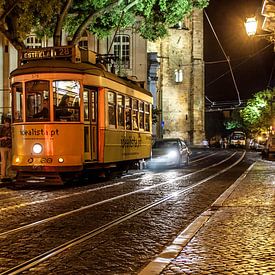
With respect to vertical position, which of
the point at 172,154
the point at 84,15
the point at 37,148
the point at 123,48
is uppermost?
the point at 123,48

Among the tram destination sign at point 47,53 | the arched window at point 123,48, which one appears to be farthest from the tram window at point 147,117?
the arched window at point 123,48

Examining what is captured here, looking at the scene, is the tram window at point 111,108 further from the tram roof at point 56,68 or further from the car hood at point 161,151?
the car hood at point 161,151

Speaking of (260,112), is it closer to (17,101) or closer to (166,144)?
(166,144)

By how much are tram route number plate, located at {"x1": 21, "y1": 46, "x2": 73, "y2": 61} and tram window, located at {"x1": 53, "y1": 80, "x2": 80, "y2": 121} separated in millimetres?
1340

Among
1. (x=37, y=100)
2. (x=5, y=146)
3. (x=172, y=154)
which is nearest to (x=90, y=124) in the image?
(x=37, y=100)

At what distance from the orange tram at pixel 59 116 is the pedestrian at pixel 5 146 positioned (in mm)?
1292

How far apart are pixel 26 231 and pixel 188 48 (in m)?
61.5

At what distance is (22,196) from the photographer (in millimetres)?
14086

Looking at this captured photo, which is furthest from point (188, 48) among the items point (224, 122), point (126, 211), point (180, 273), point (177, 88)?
point (180, 273)

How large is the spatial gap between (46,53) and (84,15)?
9.85m

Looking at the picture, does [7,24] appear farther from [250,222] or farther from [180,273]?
[180,273]

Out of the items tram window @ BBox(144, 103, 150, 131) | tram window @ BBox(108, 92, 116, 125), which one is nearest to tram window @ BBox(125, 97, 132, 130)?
tram window @ BBox(108, 92, 116, 125)

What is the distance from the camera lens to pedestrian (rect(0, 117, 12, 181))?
1753cm

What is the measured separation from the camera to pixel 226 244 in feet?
25.8
